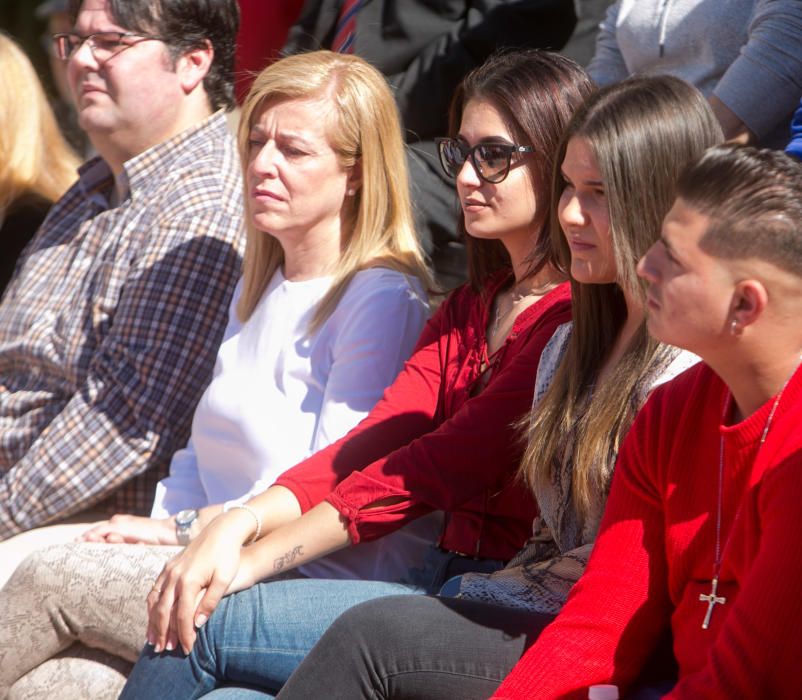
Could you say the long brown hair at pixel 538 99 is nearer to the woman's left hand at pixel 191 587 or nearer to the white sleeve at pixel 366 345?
the white sleeve at pixel 366 345

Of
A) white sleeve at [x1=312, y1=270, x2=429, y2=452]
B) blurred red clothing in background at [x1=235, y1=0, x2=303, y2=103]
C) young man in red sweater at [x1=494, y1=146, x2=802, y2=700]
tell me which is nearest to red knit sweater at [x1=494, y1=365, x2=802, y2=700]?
young man in red sweater at [x1=494, y1=146, x2=802, y2=700]

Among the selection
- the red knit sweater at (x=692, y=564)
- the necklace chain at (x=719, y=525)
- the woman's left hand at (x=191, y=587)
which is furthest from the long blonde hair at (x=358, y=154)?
the necklace chain at (x=719, y=525)

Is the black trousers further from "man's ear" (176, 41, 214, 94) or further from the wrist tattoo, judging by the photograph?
"man's ear" (176, 41, 214, 94)

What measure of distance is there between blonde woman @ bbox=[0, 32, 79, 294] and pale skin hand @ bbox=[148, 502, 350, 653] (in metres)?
2.09

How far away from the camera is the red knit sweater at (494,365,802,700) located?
1.73 metres

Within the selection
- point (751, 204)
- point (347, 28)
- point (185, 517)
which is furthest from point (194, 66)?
point (751, 204)

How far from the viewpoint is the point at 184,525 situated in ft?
9.94

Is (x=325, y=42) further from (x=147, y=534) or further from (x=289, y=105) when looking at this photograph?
(x=147, y=534)

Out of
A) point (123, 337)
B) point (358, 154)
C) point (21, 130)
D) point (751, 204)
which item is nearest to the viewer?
point (751, 204)

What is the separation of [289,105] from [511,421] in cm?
109

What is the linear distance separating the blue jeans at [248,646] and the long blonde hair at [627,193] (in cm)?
44

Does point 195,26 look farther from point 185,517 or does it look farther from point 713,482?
point 713,482

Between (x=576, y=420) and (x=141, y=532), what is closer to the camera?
(x=576, y=420)

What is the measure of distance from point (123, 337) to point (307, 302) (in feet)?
1.98
